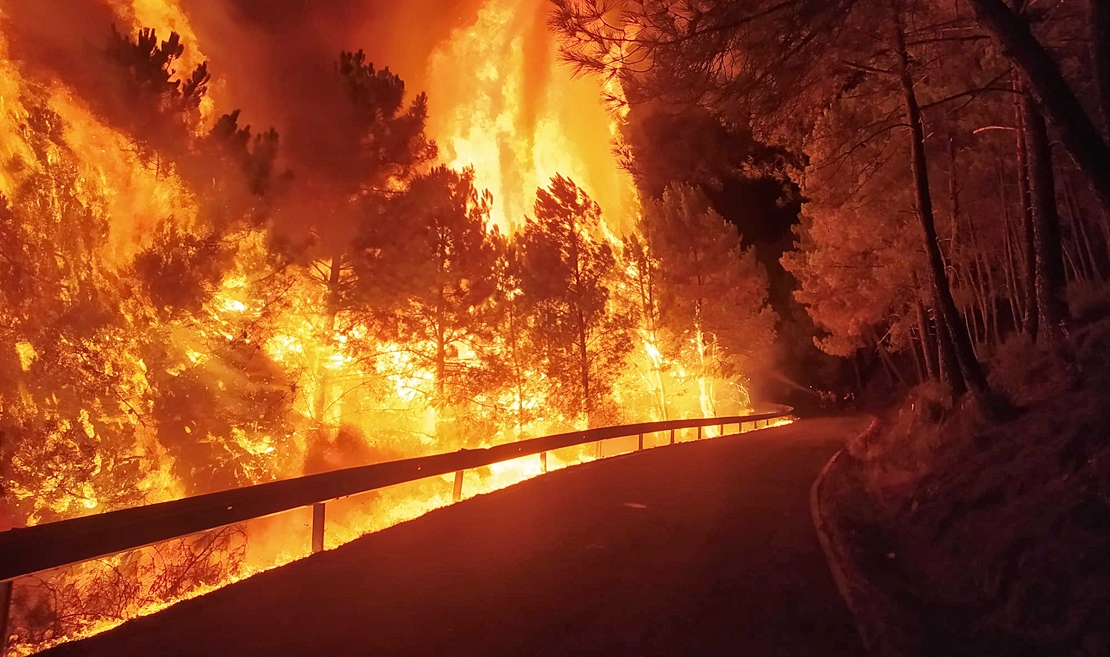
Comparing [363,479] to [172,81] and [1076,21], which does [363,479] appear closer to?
[1076,21]

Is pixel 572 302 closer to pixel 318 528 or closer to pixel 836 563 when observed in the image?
pixel 318 528

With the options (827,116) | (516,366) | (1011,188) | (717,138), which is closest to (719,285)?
(717,138)

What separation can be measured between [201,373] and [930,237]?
1913 cm

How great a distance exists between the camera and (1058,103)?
7309 mm

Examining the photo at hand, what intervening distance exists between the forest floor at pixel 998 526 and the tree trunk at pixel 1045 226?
1.00 m

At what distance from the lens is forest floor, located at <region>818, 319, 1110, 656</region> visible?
5402mm

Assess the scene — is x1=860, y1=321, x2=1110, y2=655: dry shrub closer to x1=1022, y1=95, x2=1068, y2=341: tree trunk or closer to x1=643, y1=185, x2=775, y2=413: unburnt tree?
x1=1022, y1=95, x2=1068, y2=341: tree trunk

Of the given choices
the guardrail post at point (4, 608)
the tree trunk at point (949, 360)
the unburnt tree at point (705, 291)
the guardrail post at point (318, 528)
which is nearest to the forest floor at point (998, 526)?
the tree trunk at point (949, 360)

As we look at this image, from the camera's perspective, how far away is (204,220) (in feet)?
69.7

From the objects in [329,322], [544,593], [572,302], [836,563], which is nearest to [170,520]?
[544,593]

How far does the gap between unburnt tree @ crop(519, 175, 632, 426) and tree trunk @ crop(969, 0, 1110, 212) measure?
2857 centimetres

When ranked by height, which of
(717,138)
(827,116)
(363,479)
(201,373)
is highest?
(717,138)

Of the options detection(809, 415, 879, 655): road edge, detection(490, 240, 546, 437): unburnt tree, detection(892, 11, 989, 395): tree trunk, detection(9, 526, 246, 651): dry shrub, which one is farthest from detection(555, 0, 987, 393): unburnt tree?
detection(490, 240, 546, 437): unburnt tree

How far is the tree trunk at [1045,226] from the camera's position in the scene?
13.1 metres
